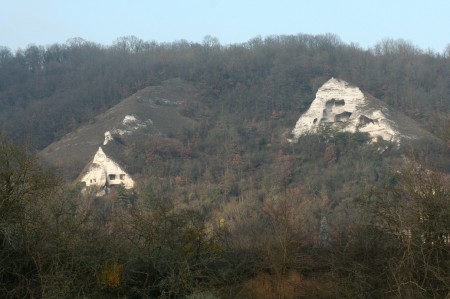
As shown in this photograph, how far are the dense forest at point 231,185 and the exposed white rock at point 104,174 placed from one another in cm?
115

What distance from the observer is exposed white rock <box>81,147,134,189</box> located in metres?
54.0

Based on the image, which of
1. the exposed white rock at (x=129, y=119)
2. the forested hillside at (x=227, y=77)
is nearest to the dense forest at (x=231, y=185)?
the forested hillside at (x=227, y=77)

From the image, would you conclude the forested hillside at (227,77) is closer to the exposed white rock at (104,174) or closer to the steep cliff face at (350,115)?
the steep cliff face at (350,115)

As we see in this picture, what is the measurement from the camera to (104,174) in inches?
2144

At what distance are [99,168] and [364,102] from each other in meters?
29.6

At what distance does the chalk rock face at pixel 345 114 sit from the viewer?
202 feet

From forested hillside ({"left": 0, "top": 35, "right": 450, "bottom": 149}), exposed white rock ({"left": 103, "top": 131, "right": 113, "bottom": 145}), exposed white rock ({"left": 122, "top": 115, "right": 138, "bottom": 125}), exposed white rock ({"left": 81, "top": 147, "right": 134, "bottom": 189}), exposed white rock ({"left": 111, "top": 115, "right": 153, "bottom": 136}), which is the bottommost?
exposed white rock ({"left": 81, "top": 147, "right": 134, "bottom": 189})

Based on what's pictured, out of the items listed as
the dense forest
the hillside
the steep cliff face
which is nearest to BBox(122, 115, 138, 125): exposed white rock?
the hillside

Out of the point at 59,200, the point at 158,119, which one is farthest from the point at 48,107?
the point at 59,200

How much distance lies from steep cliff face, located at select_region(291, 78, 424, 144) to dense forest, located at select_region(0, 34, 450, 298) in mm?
1823

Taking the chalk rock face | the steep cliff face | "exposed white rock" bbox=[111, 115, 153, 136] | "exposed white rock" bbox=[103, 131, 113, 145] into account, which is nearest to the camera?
"exposed white rock" bbox=[103, 131, 113, 145]

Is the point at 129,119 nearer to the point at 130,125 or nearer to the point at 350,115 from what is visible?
the point at 130,125

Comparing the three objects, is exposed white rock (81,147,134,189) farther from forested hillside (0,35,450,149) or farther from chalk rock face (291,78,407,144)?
chalk rock face (291,78,407,144)

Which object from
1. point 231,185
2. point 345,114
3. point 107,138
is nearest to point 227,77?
point 345,114
